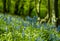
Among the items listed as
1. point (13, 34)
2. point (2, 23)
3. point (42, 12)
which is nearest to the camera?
point (13, 34)

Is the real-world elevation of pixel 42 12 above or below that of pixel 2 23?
below

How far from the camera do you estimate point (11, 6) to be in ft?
119

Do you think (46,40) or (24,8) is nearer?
(46,40)

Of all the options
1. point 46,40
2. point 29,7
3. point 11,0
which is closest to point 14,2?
point 11,0

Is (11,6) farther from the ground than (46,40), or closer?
closer

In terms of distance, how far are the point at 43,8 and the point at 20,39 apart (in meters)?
28.8

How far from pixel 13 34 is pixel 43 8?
94.5 ft

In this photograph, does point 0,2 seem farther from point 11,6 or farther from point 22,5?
point 22,5

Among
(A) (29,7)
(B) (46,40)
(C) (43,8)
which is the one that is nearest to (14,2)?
(A) (29,7)

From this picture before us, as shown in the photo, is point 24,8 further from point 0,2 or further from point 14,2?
point 0,2

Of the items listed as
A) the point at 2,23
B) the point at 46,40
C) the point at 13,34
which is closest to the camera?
the point at 13,34

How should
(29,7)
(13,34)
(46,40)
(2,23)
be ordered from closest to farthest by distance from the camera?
1. (13,34)
2. (46,40)
3. (2,23)
4. (29,7)

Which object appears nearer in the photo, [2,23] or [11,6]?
[2,23]

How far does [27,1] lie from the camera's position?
33594 millimetres
